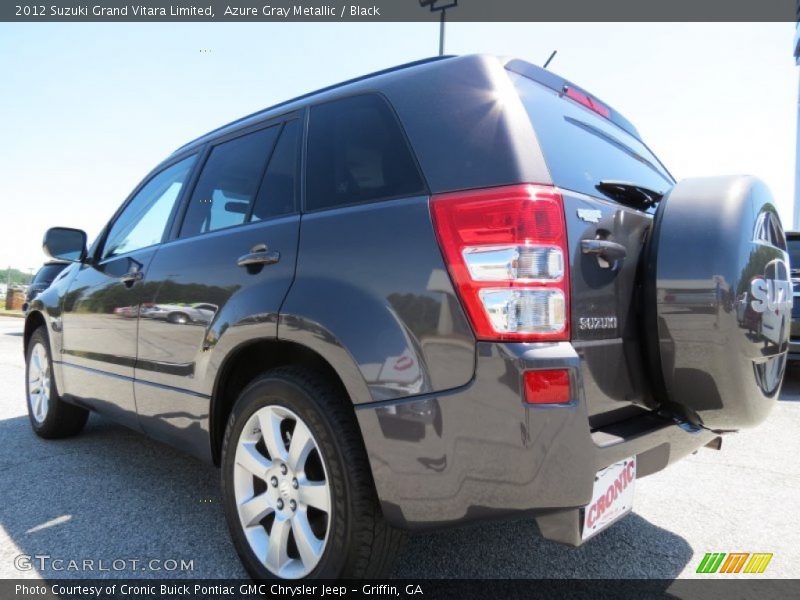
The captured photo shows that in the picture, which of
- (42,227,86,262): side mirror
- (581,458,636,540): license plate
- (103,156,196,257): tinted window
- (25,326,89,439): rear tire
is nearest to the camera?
(581,458,636,540): license plate

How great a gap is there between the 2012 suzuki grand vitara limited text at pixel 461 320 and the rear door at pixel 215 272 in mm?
15

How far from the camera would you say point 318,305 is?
5.70 feet

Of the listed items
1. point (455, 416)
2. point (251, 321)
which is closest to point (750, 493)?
point (455, 416)

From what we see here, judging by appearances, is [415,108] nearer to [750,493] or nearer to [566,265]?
[566,265]

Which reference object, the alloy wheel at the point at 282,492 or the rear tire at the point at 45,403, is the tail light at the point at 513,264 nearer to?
the alloy wheel at the point at 282,492

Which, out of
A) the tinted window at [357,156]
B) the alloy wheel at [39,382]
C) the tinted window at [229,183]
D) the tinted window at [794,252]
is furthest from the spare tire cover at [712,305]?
the tinted window at [794,252]

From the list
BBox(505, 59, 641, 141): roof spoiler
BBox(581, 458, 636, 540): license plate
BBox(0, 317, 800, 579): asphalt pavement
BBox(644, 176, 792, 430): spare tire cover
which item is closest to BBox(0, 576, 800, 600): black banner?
BBox(0, 317, 800, 579): asphalt pavement

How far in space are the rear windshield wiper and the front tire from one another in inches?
43.5

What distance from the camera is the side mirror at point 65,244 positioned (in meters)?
3.40

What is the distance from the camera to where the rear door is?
6.56 feet

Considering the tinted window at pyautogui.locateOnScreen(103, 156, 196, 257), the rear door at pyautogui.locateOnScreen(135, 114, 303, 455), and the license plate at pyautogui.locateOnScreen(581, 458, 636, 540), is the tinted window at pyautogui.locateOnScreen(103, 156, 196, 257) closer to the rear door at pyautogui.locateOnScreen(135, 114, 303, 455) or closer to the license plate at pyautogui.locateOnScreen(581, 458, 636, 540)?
the rear door at pyautogui.locateOnScreen(135, 114, 303, 455)

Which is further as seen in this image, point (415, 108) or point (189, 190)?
point (189, 190)

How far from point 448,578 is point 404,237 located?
1.30 metres
